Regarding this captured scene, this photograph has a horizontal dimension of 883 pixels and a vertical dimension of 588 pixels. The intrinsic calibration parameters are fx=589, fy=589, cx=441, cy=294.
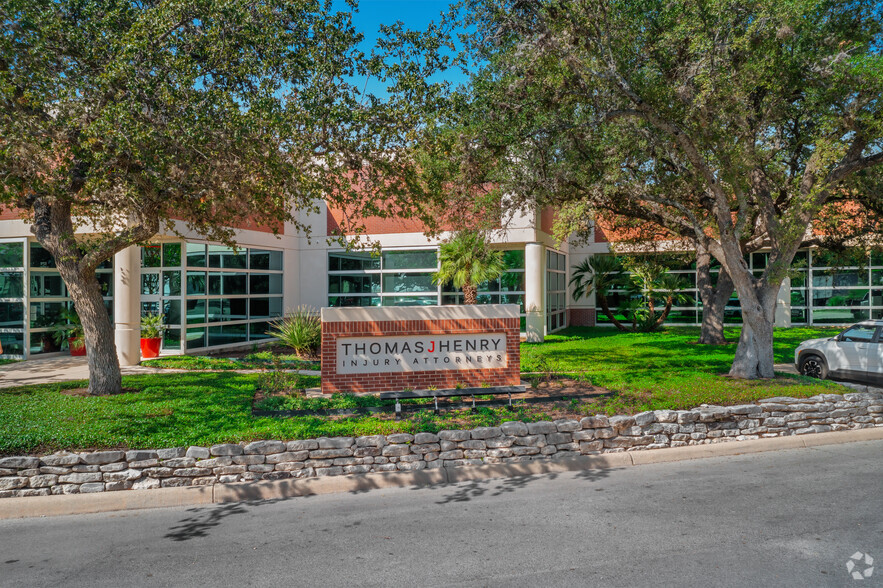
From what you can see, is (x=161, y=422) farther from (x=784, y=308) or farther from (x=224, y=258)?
(x=784, y=308)

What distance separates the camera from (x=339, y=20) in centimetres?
862

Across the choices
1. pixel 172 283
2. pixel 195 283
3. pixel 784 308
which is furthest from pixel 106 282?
pixel 784 308

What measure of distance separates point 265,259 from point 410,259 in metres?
4.78

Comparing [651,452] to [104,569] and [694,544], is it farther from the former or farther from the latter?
[104,569]

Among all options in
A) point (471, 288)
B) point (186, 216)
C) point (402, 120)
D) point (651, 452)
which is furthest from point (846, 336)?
point (186, 216)

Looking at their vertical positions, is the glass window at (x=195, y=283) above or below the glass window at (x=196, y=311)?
above

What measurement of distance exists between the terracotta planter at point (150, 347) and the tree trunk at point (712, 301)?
1514cm

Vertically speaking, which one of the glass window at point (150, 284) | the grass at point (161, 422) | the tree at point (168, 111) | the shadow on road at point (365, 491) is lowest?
the shadow on road at point (365, 491)

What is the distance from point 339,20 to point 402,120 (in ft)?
5.60

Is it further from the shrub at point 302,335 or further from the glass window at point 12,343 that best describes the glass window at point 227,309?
the glass window at point 12,343

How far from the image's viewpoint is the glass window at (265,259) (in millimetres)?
18672

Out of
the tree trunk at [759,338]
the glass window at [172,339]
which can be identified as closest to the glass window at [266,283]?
the glass window at [172,339]

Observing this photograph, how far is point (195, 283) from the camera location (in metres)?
16.1

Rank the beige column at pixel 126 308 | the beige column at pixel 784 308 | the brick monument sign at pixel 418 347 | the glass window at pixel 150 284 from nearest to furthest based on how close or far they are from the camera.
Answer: the brick monument sign at pixel 418 347, the beige column at pixel 126 308, the glass window at pixel 150 284, the beige column at pixel 784 308
